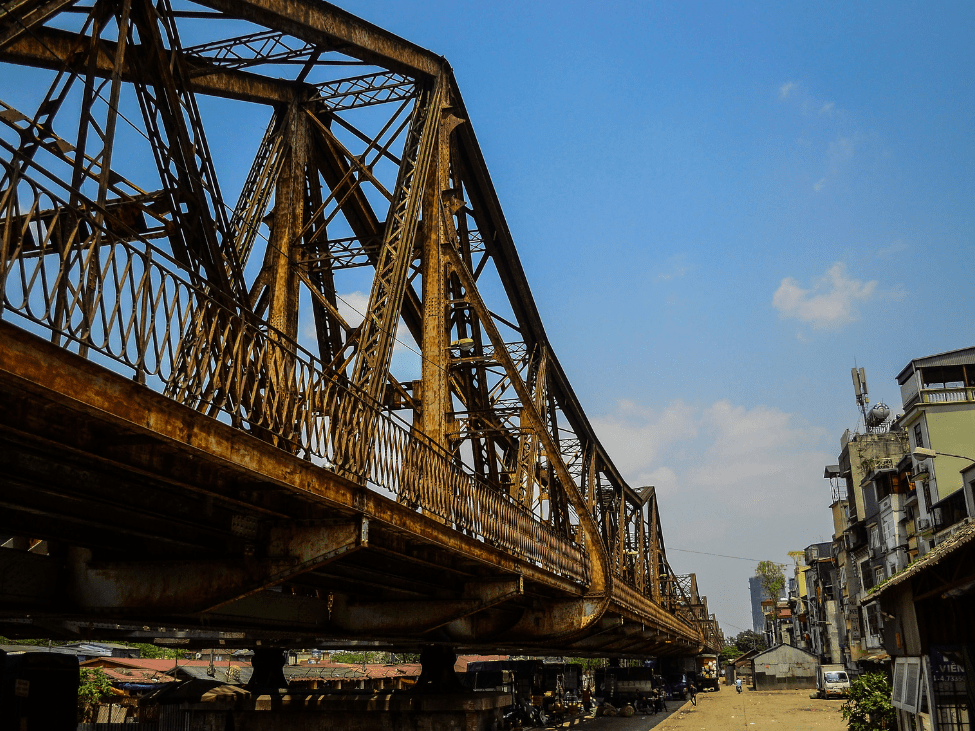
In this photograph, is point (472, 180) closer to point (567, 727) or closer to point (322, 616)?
point (322, 616)

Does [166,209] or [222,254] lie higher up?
[166,209]

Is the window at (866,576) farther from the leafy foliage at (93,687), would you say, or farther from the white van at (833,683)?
the leafy foliage at (93,687)

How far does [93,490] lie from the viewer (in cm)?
709

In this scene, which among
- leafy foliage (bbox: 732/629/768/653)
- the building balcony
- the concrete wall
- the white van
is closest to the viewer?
the concrete wall

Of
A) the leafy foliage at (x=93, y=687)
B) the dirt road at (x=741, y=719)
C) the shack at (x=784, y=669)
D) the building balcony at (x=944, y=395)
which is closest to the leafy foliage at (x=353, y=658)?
the shack at (x=784, y=669)

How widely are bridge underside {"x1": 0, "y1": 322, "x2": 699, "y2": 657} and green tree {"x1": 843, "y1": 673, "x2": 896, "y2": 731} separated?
10.8 metres

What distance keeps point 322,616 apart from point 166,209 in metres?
8.34

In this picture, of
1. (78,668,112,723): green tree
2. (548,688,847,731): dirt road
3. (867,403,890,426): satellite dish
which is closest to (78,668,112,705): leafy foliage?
(78,668,112,723): green tree

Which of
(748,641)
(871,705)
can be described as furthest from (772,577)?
(871,705)

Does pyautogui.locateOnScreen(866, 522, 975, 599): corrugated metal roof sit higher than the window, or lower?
lower

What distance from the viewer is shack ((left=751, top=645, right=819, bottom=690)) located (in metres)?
63.9

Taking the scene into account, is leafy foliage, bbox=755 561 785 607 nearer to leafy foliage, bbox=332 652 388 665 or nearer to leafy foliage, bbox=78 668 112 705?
leafy foliage, bbox=332 652 388 665

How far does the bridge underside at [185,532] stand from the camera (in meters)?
5.20

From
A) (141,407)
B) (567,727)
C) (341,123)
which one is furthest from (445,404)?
(567,727)
